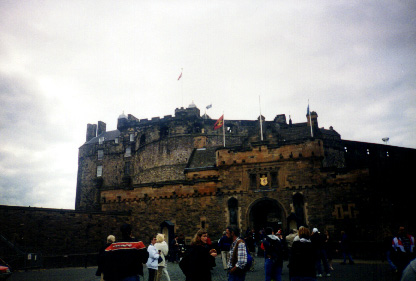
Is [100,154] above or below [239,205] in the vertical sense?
above

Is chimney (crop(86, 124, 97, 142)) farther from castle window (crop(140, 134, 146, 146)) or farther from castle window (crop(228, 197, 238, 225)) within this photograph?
castle window (crop(228, 197, 238, 225))

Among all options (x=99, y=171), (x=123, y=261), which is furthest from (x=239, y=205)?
(x=99, y=171)

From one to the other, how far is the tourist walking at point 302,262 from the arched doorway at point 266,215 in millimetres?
17066

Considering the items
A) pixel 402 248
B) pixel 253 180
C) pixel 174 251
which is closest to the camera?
pixel 402 248

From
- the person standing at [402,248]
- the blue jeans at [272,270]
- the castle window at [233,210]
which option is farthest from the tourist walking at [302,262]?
the castle window at [233,210]

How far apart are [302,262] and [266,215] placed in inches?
778

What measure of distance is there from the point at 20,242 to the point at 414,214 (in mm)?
25103

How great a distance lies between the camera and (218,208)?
23578mm

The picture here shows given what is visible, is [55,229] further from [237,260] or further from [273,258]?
[237,260]

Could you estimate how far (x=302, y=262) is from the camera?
5.46 m

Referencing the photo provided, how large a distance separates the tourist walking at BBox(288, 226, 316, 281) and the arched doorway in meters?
17.1

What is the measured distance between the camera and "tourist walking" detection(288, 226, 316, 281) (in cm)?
541

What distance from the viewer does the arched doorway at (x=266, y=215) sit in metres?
22.4

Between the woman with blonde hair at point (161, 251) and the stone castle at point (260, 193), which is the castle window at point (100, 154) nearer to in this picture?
the stone castle at point (260, 193)
